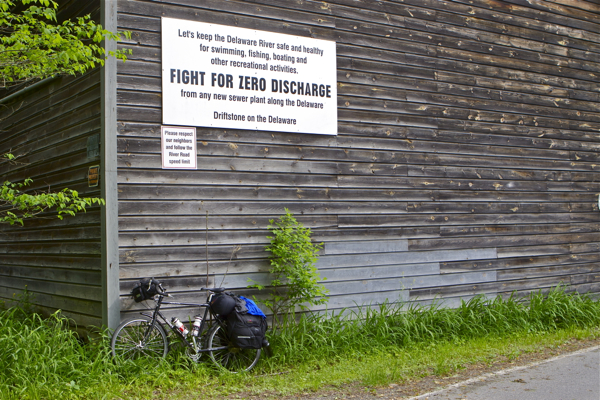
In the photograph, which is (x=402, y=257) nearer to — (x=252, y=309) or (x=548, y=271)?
(x=252, y=309)

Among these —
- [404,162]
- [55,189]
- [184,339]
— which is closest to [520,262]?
[404,162]

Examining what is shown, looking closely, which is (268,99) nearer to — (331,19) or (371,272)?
(331,19)

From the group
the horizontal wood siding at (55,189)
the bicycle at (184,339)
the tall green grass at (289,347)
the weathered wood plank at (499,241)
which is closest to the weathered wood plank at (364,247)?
the weathered wood plank at (499,241)

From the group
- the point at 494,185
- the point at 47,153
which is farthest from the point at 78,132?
the point at 494,185

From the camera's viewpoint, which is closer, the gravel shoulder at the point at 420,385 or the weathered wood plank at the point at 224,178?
the gravel shoulder at the point at 420,385

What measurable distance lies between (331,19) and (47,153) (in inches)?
166

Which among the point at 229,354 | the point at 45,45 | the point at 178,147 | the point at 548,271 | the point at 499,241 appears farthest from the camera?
the point at 548,271

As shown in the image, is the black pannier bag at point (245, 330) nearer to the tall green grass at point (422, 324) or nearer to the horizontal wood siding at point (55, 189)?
the tall green grass at point (422, 324)

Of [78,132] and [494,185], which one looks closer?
[78,132]

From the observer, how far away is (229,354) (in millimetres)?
6406

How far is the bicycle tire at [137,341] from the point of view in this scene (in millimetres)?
5836

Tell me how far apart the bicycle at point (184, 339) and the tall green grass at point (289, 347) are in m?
0.13

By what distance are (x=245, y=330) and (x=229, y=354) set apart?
0.48 m

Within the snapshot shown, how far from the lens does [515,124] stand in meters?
9.58
